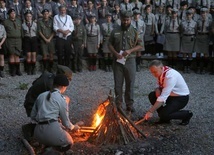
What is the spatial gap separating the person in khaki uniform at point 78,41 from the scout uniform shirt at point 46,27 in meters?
0.83

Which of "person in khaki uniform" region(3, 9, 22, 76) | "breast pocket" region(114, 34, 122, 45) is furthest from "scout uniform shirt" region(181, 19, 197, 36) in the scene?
"breast pocket" region(114, 34, 122, 45)

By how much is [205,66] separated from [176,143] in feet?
25.7

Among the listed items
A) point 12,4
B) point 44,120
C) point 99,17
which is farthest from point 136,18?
point 44,120

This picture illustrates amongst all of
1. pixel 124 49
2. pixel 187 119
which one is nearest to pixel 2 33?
pixel 124 49

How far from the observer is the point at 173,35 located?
1386 centimetres

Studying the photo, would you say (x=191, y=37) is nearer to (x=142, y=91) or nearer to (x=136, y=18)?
(x=136, y=18)

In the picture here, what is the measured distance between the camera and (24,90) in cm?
1095

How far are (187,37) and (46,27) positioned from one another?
4.85m

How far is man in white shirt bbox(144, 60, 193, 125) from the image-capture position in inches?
289

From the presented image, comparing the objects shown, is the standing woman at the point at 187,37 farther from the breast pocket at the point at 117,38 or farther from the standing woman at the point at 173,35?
the breast pocket at the point at 117,38

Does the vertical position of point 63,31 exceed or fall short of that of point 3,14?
it falls short

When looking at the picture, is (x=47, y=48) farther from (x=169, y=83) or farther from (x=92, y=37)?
(x=169, y=83)

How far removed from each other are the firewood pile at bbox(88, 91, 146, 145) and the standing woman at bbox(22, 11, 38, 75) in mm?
6681

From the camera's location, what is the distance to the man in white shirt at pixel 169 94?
733cm
